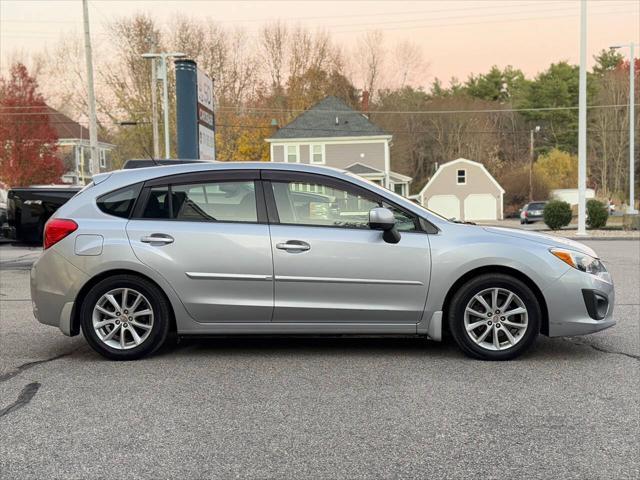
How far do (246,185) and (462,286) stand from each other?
2042 mm

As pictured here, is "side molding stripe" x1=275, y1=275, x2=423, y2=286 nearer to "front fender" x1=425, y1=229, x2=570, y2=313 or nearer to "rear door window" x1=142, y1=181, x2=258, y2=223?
"front fender" x1=425, y1=229, x2=570, y2=313

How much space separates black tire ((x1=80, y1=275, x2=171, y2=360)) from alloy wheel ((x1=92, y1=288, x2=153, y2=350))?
0.09ft

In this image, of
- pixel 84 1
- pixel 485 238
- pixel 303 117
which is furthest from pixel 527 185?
pixel 485 238

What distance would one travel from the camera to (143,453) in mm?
3473

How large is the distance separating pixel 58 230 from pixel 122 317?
94 cm

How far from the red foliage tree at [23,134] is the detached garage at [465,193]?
31383 millimetres

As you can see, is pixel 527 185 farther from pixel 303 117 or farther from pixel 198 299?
pixel 198 299

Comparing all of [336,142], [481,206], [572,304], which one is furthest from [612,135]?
[572,304]

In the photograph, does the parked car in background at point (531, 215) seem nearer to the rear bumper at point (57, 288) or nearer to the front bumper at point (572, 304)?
the front bumper at point (572, 304)

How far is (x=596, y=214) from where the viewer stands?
26234 millimetres

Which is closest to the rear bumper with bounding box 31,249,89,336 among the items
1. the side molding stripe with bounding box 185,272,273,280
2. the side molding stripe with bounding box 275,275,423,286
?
the side molding stripe with bounding box 185,272,273,280

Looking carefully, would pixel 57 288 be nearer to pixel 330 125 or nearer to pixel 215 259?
pixel 215 259

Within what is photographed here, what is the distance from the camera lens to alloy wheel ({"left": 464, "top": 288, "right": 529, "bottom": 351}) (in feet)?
17.3

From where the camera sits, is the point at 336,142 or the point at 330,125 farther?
the point at 330,125
